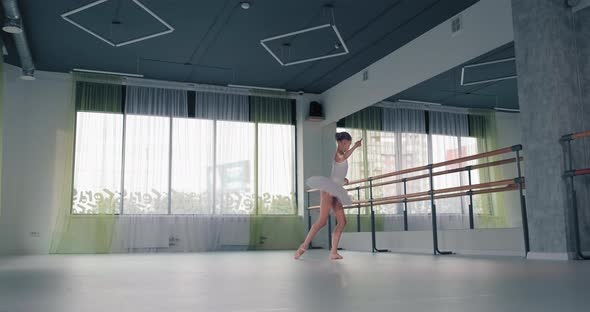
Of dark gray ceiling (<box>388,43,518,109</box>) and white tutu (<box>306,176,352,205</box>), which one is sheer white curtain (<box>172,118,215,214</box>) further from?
white tutu (<box>306,176,352,205</box>)

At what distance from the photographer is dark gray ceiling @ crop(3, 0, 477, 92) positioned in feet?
20.1

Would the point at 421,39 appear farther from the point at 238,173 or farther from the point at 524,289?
the point at 524,289

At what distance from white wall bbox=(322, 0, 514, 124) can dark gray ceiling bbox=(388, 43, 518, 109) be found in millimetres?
236

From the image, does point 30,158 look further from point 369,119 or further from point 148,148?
point 369,119

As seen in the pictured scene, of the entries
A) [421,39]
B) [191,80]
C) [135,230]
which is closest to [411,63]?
[421,39]

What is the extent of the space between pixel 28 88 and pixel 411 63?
608 cm

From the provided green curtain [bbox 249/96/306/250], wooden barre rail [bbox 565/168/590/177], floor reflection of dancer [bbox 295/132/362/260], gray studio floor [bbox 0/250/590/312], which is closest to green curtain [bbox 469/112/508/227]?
green curtain [bbox 249/96/306/250]

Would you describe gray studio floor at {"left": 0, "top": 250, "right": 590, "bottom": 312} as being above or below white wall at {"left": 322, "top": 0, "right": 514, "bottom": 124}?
below

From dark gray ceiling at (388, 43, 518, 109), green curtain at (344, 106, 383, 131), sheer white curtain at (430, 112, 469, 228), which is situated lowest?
sheer white curtain at (430, 112, 469, 228)

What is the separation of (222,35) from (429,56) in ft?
9.22

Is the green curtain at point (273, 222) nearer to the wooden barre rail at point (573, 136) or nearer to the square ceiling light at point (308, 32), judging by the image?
the square ceiling light at point (308, 32)

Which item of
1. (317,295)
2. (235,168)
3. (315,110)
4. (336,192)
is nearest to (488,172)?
(315,110)

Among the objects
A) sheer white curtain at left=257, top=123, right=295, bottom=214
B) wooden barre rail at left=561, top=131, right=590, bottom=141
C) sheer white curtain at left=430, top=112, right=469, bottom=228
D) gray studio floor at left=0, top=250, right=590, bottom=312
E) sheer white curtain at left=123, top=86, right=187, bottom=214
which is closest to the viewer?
gray studio floor at left=0, top=250, right=590, bottom=312

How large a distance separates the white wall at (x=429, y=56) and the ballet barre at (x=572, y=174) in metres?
1.67
